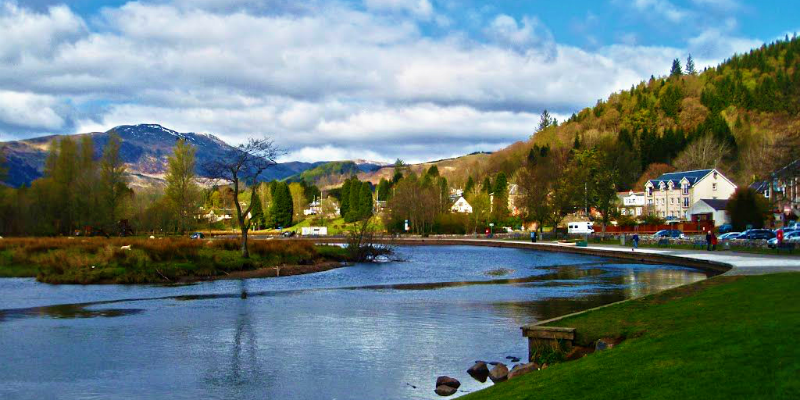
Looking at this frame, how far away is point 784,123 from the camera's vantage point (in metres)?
72.7

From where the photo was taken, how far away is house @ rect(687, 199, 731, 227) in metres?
106

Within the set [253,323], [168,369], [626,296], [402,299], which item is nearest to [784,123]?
[626,296]

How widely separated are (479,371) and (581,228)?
4077 inches

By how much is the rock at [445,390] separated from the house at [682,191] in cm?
11225

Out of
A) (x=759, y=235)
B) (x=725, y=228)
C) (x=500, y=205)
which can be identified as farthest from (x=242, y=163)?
(x=500, y=205)

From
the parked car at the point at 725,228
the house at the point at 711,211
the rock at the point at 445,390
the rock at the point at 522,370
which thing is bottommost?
the rock at the point at 445,390

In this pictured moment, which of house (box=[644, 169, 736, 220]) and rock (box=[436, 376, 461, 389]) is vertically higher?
house (box=[644, 169, 736, 220])

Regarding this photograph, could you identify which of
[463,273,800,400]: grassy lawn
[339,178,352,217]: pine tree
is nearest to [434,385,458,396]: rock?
[463,273,800,400]: grassy lawn

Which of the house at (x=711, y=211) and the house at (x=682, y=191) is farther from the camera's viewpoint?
the house at (x=682, y=191)

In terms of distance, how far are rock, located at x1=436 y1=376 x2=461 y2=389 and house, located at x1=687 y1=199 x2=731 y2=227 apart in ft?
323

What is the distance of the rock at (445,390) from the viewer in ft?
49.5

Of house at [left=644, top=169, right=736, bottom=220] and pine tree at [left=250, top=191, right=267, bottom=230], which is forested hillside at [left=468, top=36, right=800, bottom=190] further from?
pine tree at [left=250, top=191, right=267, bottom=230]

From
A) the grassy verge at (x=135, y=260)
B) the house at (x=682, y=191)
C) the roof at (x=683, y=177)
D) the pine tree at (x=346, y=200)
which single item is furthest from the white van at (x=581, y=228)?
the grassy verge at (x=135, y=260)

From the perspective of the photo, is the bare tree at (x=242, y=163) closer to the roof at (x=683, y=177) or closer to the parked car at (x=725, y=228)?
the parked car at (x=725, y=228)
